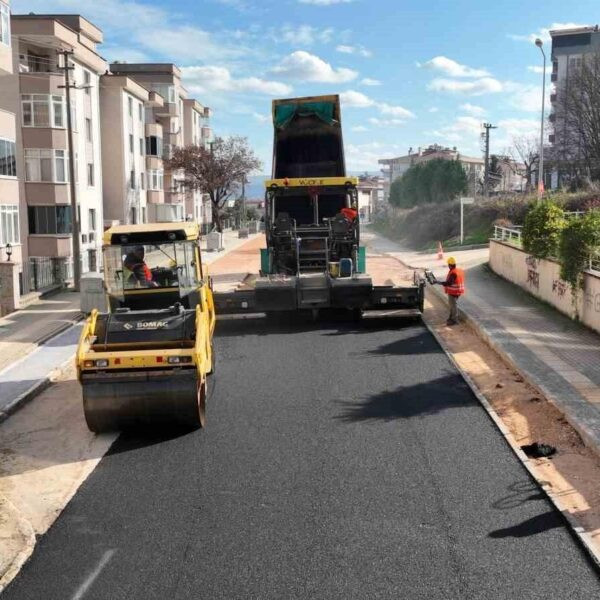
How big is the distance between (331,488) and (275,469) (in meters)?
0.88

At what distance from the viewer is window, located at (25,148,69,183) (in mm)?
35750

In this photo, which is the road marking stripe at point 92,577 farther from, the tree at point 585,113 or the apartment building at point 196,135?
the apartment building at point 196,135

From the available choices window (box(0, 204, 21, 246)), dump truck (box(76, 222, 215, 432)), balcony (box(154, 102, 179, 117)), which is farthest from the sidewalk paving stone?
balcony (box(154, 102, 179, 117))

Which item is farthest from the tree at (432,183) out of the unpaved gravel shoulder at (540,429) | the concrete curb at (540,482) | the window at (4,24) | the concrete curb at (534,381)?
the concrete curb at (540,482)

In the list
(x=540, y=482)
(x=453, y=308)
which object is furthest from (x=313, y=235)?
(x=540, y=482)

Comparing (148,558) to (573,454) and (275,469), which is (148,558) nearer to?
(275,469)

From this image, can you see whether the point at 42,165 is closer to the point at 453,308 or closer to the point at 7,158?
the point at 7,158

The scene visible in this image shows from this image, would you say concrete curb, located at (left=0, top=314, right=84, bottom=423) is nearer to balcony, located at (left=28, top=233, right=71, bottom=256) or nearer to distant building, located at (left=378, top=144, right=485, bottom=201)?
balcony, located at (left=28, top=233, right=71, bottom=256)

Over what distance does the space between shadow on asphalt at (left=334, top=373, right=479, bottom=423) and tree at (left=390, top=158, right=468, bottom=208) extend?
49.9m

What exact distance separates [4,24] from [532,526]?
22257 millimetres

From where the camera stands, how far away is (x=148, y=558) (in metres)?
6.76

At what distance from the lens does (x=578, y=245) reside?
56.9 ft

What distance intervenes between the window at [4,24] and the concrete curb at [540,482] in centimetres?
1764

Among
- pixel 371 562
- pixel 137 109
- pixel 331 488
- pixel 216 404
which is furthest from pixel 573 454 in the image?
pixel 137 109
